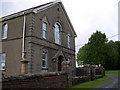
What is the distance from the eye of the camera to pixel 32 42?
49.9ft

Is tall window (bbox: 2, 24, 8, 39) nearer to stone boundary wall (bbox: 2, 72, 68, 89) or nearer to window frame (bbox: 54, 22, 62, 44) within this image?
window frame (bbox: 54, 22, 62, 44)

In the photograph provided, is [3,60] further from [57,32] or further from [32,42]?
[57,32]

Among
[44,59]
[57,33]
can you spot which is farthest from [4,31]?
[57,33]

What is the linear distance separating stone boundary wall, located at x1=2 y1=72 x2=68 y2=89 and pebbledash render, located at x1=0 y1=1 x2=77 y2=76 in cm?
171

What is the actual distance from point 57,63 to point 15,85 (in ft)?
38.6

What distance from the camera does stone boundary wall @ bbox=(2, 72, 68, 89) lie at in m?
6.91

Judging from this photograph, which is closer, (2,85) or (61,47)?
(2,85)

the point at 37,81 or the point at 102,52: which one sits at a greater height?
the point at 102,52

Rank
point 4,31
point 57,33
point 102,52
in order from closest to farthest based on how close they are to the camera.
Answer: point 4,31, point 57,33, point 102,52

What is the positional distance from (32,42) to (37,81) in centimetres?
716

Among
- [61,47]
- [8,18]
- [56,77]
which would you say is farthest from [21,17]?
[56,77]

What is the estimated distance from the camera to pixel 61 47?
2075cm

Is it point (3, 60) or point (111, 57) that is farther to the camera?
point (111, 57)

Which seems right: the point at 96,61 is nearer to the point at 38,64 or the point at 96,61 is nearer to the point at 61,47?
the point at 61,47
